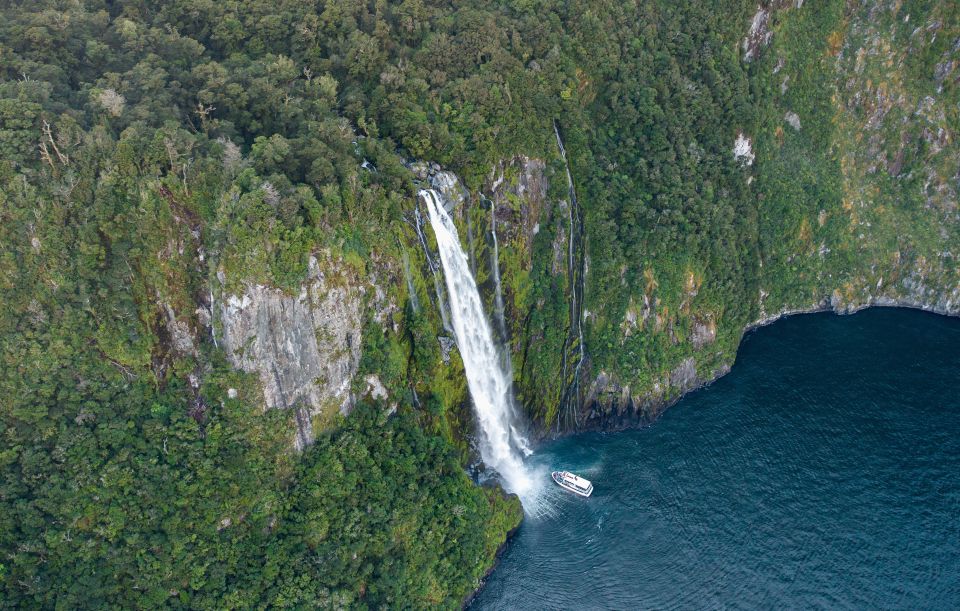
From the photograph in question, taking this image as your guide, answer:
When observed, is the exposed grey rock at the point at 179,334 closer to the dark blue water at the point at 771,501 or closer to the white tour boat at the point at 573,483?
the dark blue water at the point at 771,501

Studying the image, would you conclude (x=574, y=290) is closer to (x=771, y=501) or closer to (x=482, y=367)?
(x=482, y=367)

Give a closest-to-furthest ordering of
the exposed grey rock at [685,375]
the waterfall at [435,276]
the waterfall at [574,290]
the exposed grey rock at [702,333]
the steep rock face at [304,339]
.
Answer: the steep rock face at [304,339] → the waterfall at [435,276] → the waterfall at [574,290] → the exposed grey rock at [685,375] → the exposed grey rock at [702,333]

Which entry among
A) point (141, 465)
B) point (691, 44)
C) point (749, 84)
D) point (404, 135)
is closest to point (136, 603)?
point (141, 465)

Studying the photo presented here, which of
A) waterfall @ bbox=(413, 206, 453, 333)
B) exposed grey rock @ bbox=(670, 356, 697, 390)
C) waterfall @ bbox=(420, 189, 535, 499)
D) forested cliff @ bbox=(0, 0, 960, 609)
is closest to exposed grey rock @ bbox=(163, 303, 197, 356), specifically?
forested cliff @ bbox=(0, 0, 960, 609)

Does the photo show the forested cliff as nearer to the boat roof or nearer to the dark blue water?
the dark blue water

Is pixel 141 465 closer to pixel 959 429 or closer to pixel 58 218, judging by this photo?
pixel 58 218

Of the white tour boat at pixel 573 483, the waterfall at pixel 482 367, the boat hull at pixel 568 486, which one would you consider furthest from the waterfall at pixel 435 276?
the white tour boat at pixel 573 483
